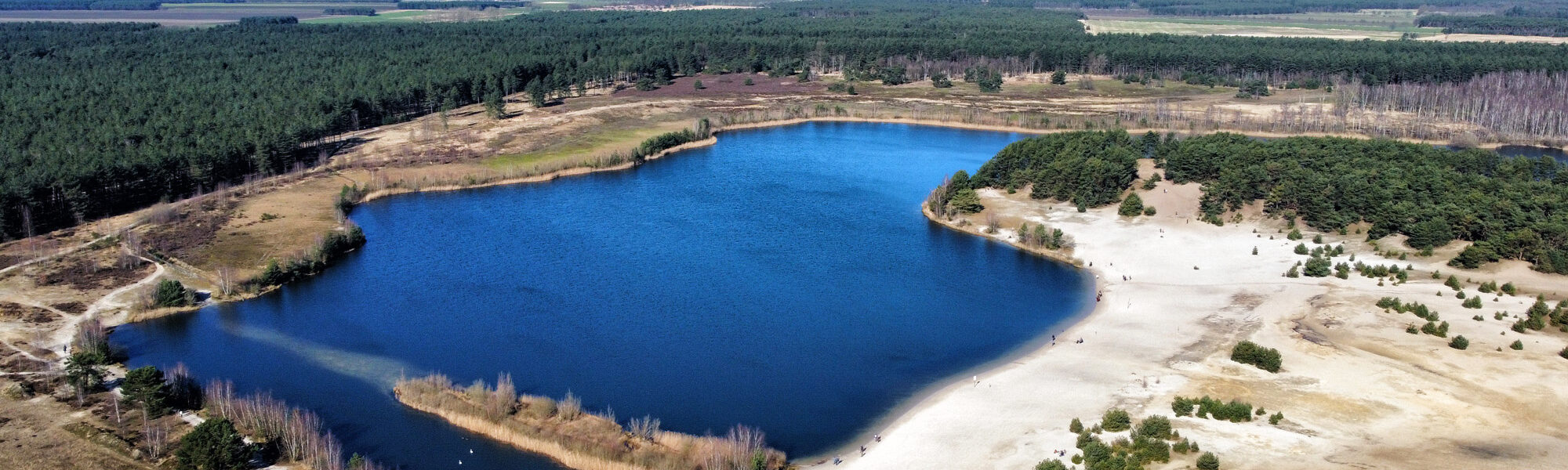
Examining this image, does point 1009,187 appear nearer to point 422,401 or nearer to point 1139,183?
point 1139,183

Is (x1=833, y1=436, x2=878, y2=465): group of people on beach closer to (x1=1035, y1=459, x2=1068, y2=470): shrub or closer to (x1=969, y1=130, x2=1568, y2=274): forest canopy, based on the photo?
(x1=1035, y1=459, x2=1068, y2=470): shrub

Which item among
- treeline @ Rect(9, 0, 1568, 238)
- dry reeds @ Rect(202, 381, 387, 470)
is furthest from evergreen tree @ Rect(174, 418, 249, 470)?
treeline @ Rect(9, 0, 1568, 238)

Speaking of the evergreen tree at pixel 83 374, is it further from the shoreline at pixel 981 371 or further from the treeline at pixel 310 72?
the shoreline at pixel 981 371

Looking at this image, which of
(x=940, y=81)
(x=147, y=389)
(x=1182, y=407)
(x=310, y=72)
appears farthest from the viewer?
(x=940, y=81)

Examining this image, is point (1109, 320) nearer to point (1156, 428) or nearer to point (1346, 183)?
point (1156, 428)

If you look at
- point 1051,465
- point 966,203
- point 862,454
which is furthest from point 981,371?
point 966,203

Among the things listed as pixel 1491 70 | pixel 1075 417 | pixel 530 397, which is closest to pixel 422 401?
pixel 530 397

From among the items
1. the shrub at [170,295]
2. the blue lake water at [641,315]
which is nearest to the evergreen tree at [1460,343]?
the blue lake water at [641,315]
